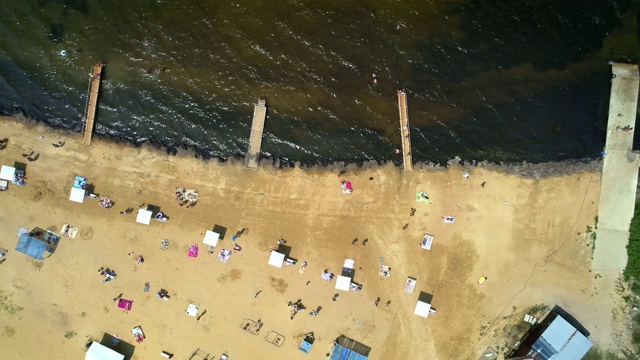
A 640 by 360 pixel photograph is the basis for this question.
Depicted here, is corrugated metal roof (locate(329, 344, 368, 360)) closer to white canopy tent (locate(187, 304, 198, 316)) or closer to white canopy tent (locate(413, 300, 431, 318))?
white canopy tent (locate(413, 300, 431, 318))

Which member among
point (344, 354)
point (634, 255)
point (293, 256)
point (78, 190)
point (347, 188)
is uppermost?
point (347, 188)

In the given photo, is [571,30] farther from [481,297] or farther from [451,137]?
[481,297]

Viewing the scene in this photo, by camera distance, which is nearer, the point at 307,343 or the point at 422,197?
the point at 307,343

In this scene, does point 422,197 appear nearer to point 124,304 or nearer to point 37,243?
point 124,304

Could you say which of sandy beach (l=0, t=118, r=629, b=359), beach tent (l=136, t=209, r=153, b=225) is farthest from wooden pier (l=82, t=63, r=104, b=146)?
beach tent (l=136, t=209, r=153, b=225)

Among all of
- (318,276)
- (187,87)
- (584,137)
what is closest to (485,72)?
(584,137)

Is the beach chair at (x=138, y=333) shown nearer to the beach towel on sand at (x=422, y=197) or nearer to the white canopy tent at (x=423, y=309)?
the white canopy tent at (x=423, y=309)

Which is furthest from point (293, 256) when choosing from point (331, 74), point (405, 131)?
point (331, 74)
